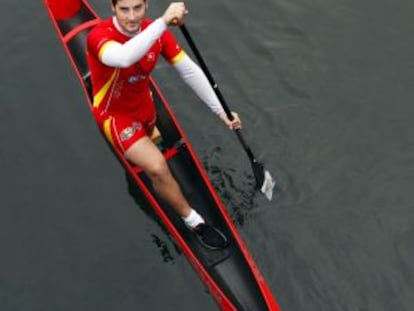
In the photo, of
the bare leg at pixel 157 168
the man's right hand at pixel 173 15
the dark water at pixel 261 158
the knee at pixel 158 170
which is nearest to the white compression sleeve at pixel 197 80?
the bare leg at pixel 157 168

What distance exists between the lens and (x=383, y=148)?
31.1 feet

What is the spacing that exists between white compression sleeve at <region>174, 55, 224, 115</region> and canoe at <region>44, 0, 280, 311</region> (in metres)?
0.99

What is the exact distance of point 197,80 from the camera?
312 inches

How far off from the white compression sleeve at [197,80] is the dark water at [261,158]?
1540 mm

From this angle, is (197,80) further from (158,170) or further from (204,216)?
(204,216)

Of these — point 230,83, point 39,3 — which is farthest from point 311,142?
point 39,3

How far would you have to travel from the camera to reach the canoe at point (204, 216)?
24.8 ft

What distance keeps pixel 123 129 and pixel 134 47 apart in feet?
4.91

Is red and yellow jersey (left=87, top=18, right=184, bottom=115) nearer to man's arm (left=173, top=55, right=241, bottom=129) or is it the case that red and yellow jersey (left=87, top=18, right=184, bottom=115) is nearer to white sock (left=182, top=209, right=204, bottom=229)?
man's arm (left=173, top=55, right=241, bottom=129)

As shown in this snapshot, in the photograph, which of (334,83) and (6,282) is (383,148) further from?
(6,282)

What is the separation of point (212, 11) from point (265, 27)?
1123 mm

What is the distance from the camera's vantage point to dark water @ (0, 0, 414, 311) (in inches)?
324

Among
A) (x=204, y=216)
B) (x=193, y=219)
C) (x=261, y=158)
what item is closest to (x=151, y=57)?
(x=193, y=219)

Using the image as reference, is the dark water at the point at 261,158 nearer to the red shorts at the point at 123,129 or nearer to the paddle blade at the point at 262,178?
the paddle blade at the point at 262,178
